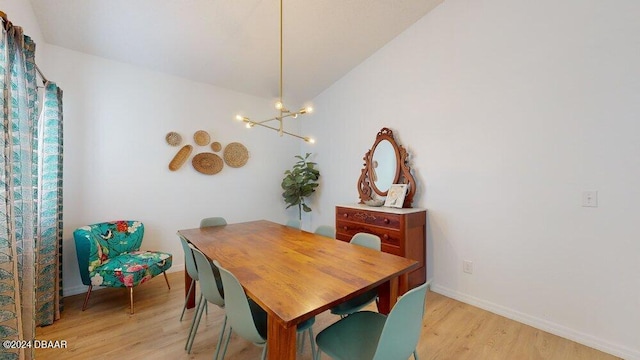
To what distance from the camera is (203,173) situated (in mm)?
3576

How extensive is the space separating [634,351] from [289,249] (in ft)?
8.08

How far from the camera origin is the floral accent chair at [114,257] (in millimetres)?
2318

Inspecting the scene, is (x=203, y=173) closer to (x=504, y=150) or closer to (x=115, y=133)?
(x=115, y=133)

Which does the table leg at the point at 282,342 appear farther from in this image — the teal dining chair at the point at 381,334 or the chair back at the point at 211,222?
the chair back at the point at 211,222

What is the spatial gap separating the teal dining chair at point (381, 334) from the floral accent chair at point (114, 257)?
2007mm

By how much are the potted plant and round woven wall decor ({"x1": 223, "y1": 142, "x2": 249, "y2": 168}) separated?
77 cm

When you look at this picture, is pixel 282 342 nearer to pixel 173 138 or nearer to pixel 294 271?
pixel 294 271

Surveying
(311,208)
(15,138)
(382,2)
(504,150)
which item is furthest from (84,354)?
(382,2)

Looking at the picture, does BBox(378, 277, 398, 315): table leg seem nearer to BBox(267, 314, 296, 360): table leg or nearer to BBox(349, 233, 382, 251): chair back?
BBox(349, 233, 382, 251): chair back

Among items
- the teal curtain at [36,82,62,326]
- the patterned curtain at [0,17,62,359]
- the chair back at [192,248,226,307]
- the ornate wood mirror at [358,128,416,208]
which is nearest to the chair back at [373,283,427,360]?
the chair back at [192,248,226,307]

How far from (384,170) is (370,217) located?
0.69m

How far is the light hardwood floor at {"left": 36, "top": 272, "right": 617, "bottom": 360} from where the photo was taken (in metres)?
1.79

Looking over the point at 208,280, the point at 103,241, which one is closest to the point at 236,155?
the point at 103,241

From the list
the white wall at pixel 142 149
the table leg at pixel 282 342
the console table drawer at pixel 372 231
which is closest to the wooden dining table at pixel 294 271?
the table leg at pixel 282 342
